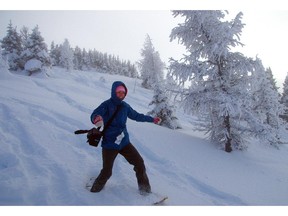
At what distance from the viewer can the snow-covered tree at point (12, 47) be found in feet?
147

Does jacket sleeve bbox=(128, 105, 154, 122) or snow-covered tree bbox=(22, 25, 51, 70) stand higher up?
snow-covered tree bbox=(22, 25, 51, 70)

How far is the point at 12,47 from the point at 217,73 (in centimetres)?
4696

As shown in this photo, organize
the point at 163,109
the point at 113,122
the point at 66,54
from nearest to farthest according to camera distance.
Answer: the point at 113,122
the point at 163,109
the point at 66,54

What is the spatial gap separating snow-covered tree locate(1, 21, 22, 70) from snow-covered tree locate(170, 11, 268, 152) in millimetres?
41954

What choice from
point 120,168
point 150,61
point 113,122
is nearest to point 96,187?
point 113,122

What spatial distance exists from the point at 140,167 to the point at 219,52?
5.94 metres

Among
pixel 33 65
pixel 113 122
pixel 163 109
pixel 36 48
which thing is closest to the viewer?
pixel 113 122

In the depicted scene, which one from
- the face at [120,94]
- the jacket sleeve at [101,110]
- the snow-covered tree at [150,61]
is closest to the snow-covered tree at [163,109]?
the face at [120,94]

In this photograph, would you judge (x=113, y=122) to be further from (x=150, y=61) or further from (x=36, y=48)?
(x=150, y=61)

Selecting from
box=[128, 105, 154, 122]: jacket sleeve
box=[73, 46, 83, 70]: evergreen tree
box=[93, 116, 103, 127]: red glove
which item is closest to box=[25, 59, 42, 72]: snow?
box=[128, 105, 154, 122]: jacket sleeve

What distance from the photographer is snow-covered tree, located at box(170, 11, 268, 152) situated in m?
9.49

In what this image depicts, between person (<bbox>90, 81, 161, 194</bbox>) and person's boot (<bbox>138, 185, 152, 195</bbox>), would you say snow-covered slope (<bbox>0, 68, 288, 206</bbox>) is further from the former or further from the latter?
person (<bbox>90, 81, 161, 194</bbox>)

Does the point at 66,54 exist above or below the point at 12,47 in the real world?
above

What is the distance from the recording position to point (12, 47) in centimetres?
4706
